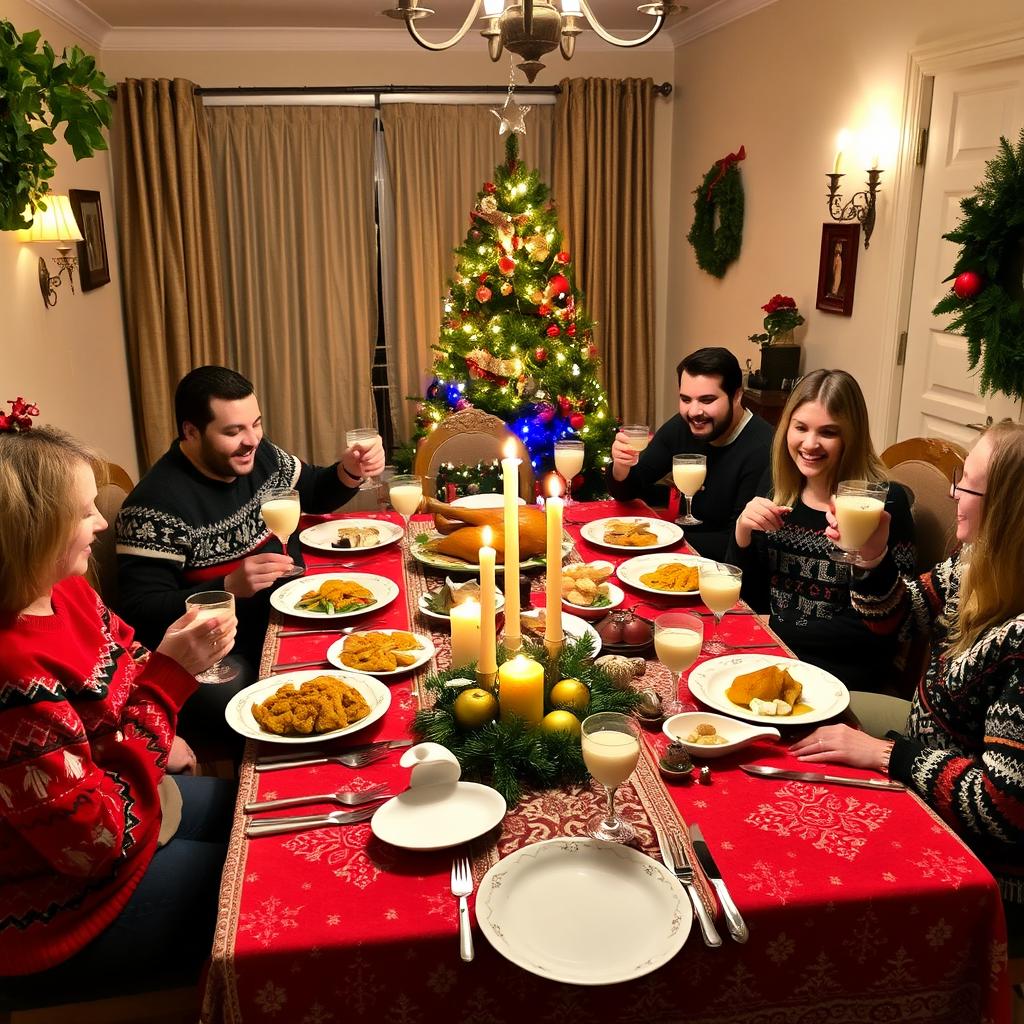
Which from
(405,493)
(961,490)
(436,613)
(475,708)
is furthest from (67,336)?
(961,490)

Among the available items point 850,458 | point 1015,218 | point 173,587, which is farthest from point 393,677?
point 1015,218

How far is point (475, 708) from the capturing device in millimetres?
1506

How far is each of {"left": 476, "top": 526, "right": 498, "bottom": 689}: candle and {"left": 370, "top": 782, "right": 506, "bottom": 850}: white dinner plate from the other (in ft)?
0.68

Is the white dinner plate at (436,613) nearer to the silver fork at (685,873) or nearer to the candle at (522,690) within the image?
the candle at (522,690)

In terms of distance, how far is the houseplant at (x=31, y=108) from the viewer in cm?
209

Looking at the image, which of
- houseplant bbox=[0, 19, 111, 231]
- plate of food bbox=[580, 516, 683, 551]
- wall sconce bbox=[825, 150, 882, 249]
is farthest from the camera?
wall sconce bbox=[825, 150, 882, 249]

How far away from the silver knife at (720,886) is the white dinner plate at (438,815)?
0.90 feet

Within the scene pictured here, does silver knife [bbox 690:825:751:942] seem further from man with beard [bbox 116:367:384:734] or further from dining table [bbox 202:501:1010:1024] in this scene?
man with beard [bbox 116:367:384:734]

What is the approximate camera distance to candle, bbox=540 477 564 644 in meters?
1.52

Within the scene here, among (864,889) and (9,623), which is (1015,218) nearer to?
(864,889)

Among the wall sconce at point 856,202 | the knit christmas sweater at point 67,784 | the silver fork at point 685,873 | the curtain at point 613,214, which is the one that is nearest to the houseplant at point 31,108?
the knit christmas sweater at point 67,784

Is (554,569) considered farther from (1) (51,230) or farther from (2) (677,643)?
(1) (51,230)

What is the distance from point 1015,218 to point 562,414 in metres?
2.32

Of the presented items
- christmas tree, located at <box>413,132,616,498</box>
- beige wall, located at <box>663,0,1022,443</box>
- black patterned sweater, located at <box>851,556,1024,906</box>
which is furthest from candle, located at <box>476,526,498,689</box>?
christmas tree, located at <box>413,132,616,498</box>
